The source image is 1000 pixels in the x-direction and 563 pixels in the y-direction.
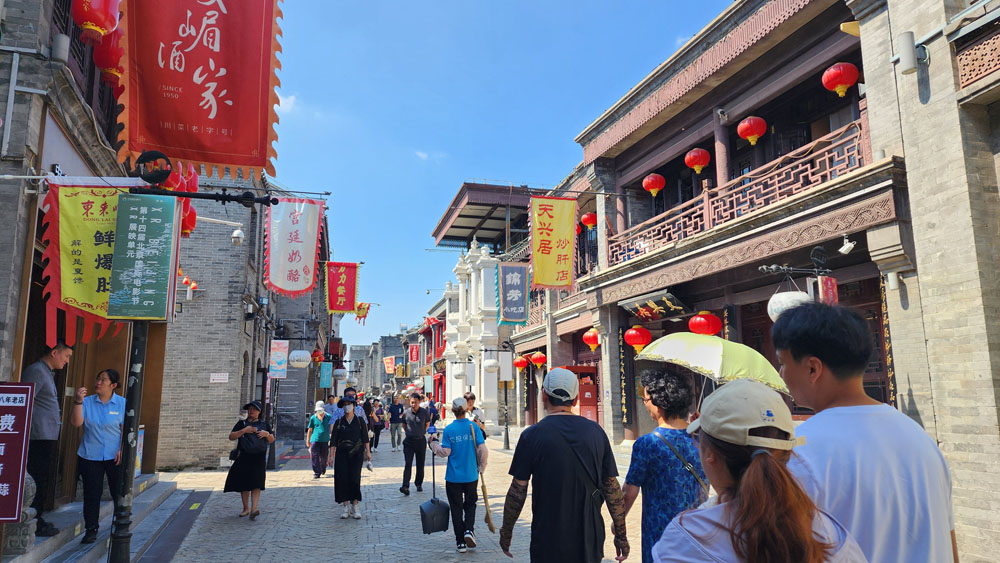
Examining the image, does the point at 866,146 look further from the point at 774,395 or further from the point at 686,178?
the point at 774,395

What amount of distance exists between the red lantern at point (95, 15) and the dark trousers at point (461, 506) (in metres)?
6.18

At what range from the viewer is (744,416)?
1.66 meters

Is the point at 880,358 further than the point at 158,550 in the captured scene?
Yes

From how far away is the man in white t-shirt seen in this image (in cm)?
196

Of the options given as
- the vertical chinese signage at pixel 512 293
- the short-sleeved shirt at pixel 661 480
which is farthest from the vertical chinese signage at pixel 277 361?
the short-sleeved shirt at pixel 661 480

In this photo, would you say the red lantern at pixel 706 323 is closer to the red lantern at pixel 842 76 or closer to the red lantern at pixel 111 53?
the red lantern at pixel 842 76

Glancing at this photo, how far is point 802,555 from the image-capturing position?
4.62ft

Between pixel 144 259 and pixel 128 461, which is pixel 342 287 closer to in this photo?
pixel 144 259

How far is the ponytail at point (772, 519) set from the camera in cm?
141

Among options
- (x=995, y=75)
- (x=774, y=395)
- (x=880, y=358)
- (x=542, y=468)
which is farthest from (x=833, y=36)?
(x=774, y=395)

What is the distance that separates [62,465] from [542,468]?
808 cm

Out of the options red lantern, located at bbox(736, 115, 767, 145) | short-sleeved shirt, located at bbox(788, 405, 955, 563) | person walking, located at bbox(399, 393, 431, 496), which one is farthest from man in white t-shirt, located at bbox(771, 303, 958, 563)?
red lantern, located at bbox(736, 115, 767, 145)

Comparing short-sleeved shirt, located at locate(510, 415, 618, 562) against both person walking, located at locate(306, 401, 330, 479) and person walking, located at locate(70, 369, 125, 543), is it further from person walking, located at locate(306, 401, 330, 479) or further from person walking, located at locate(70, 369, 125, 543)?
person walking, located at locate(306, 401, 330, 479)

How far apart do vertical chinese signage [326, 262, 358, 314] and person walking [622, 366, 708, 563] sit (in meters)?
20.2
